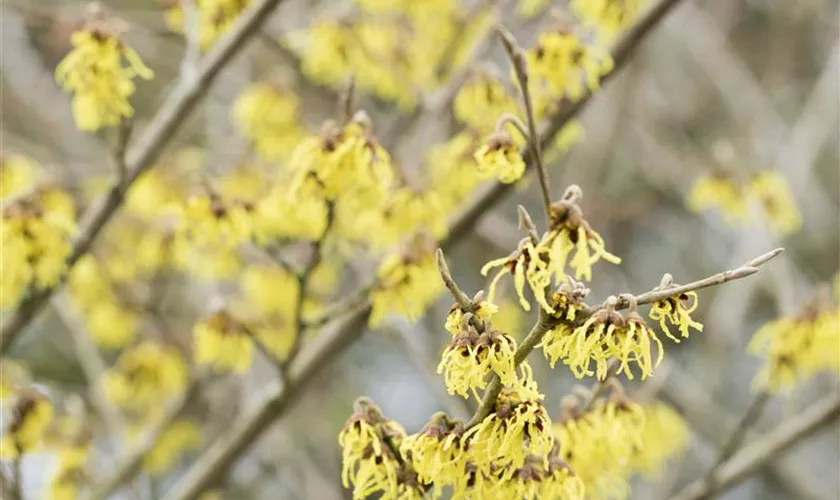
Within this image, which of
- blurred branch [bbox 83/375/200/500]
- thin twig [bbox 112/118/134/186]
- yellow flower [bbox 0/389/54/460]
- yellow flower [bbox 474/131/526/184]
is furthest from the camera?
blurred branch [bbox 83/375/200/500]

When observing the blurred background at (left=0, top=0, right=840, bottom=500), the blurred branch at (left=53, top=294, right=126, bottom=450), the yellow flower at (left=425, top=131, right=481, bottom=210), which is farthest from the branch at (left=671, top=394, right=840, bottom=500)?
the blurred branch at (left=53, top=294, right=126, bottom=450)

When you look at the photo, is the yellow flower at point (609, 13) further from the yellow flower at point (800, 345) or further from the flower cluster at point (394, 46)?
the yellow flower at point (800, 345)

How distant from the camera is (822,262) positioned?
562 cm

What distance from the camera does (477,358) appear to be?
102cm

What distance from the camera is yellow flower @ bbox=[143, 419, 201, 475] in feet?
9.40

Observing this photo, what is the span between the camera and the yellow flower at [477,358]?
1006 millimetres

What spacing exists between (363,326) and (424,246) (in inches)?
16.8

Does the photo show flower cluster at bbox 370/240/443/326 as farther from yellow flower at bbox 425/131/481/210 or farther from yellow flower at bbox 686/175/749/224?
yellow flower at bbox 686/175/749/224

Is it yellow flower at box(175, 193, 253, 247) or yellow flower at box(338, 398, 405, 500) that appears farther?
yellow flower at box(175, 193, 253, 247)

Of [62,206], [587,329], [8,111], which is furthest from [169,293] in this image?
→ [587,329]

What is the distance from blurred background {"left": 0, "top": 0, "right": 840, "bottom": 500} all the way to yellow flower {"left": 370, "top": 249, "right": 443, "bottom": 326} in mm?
368

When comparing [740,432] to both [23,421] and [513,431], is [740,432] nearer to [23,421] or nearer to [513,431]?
[513,431]

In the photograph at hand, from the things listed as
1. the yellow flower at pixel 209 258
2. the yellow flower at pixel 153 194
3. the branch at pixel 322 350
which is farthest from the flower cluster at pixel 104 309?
the branch at pixel 322 350

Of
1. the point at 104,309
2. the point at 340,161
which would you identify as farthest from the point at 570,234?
the point at 104,309
